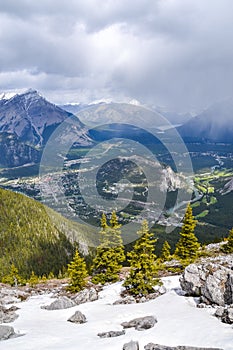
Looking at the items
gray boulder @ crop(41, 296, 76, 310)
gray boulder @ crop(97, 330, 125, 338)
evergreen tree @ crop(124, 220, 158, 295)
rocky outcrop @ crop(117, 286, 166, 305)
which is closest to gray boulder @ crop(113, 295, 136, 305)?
rocky outcrop @ crop(117, 286, 166, 305)

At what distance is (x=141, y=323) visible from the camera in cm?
2769

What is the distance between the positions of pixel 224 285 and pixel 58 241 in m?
167

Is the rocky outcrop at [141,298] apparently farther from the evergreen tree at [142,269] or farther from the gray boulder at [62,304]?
the gray boulder at [62,304]

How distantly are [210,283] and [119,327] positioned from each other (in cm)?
1045

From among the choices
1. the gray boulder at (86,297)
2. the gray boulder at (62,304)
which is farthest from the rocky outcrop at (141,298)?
the gray boulder at (62,304)

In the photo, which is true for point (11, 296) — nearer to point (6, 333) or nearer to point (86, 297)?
point (86, 297)

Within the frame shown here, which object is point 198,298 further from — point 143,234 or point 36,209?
point 36,209

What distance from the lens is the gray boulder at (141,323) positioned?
88.5ft

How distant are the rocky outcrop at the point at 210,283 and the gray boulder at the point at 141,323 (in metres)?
6.69

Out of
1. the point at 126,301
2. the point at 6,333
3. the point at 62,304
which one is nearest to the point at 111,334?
the point at 6,333

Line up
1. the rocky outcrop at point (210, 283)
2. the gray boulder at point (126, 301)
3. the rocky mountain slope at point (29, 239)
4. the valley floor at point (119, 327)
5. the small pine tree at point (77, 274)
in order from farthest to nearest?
the rocky mountain slope at point (29, 239), the small pine tree at point (77, 274), the gray boulder at point (126, 301), the rocky outcrop at point (210, 283), the valley floor at point (119, 327)

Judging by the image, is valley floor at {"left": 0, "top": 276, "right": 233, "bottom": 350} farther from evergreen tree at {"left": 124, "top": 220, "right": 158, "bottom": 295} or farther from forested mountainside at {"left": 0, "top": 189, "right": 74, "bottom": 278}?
forested mountainside at {"left": 0, "top": 189, "right": 74, "bottom": 278}

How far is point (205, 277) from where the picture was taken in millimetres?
34750

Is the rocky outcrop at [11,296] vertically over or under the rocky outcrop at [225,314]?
under
